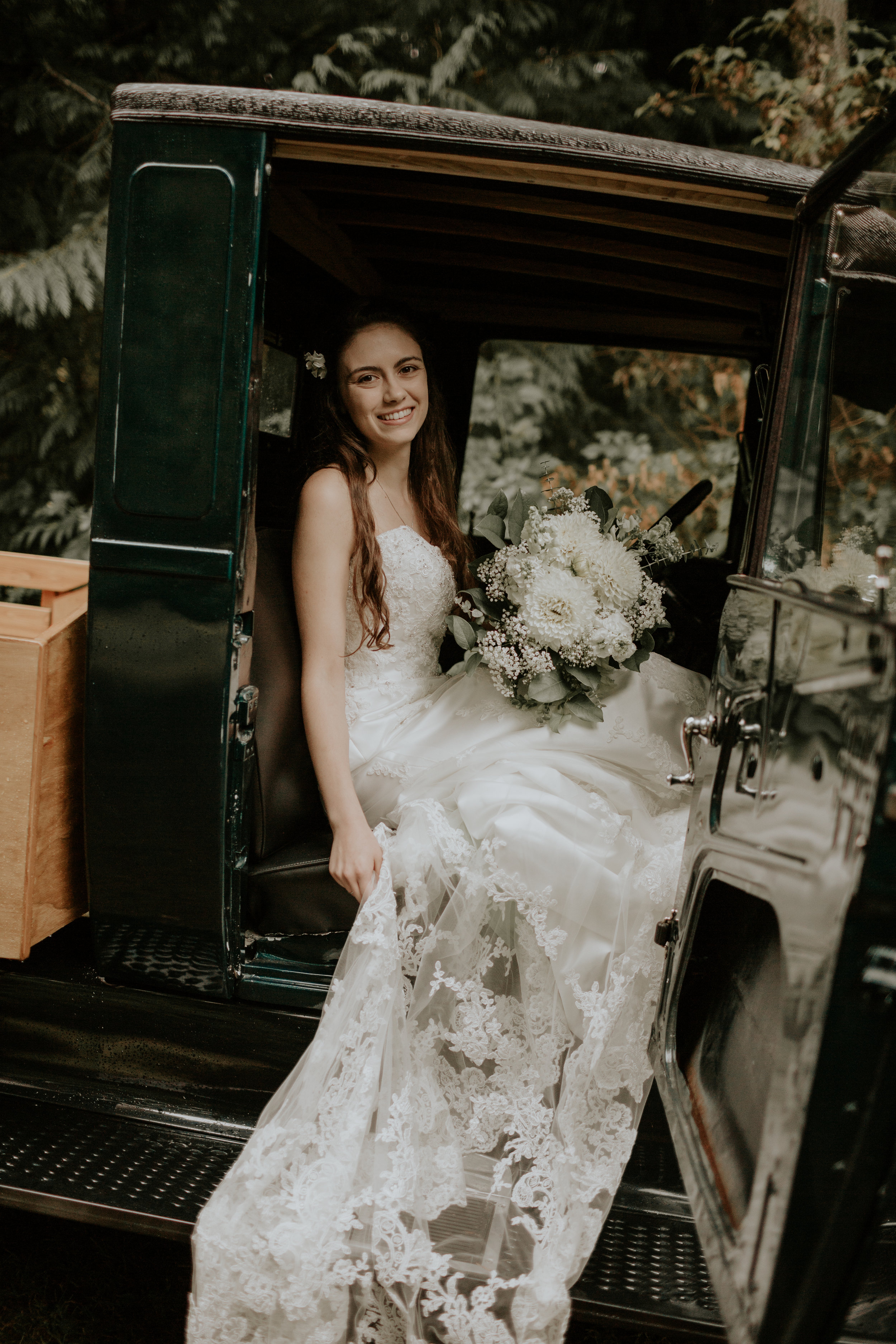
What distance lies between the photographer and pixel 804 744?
3.99ft

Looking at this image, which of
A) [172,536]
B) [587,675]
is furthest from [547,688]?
[172,536]

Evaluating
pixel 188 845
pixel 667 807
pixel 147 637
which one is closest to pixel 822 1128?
pixel 667 807

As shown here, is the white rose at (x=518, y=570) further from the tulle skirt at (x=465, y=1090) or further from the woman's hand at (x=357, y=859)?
the woman's hand at (x=357, y=859)

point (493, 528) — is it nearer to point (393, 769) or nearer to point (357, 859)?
point (393, 769)

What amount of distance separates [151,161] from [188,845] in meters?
1.26

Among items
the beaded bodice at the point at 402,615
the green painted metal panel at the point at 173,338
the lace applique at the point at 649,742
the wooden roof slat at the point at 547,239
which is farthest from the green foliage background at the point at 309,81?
the lace applique at the point at 649,742

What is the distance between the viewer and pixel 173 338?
5.68 ft

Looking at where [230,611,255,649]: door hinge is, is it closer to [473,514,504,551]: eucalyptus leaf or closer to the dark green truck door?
the dark green truck door

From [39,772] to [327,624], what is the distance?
2.11ft

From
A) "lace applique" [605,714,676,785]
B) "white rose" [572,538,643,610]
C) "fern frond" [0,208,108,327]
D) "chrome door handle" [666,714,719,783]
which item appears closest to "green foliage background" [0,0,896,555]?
"fern frond" [0,208,108,327]

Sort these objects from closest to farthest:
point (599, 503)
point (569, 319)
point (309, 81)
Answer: point (599, 503) → point (569, 319) → point (309, 81)

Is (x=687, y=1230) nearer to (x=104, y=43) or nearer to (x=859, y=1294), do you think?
(x=859, y=1294)

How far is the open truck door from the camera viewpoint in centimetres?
103

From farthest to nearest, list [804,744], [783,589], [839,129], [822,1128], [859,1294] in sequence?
[839,129]
[859,1294]
[783,589]
[804,744]
[822,1128]
